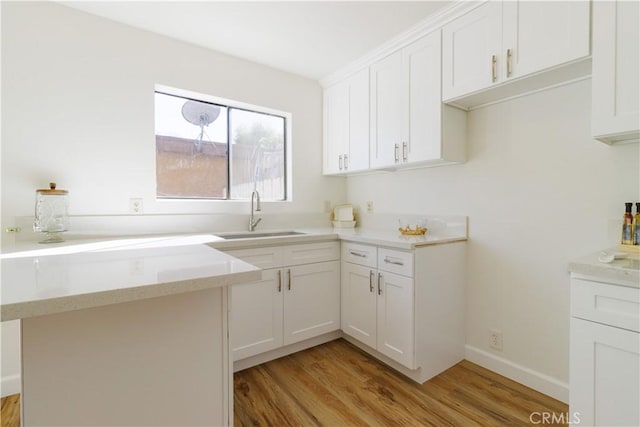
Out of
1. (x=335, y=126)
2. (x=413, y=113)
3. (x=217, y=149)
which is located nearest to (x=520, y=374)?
(x=413, y=113)

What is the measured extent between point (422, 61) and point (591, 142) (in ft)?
3.80

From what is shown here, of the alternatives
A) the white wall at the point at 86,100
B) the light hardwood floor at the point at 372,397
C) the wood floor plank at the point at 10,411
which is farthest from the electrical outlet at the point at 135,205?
the light hardwood floor at the point at 372,397

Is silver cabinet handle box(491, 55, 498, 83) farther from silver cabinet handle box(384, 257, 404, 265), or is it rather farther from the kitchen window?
the kitchen window

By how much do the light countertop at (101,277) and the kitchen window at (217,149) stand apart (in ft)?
4.37

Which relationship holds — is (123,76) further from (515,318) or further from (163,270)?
(515,318)

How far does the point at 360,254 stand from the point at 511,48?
5.23ft

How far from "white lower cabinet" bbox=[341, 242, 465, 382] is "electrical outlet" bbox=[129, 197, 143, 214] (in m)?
1.63

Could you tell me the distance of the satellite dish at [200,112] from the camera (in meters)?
2.55

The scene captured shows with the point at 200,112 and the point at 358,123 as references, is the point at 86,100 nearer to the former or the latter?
the point at 200,112

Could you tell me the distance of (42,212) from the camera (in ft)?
5.85

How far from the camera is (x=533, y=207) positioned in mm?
1865

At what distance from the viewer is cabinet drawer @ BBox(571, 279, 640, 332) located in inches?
41.7

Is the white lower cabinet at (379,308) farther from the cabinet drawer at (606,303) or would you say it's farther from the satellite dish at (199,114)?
the satellite dish at (199,114)

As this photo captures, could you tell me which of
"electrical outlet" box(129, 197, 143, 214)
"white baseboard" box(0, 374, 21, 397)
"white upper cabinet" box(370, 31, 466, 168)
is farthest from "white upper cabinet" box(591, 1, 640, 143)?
"white baseboard" box(0, 374, 21, 397)
